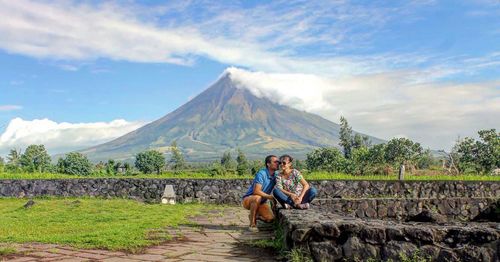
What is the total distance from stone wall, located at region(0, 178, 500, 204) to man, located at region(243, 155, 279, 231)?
22.6ft

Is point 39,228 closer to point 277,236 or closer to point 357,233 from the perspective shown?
→ point 277,236

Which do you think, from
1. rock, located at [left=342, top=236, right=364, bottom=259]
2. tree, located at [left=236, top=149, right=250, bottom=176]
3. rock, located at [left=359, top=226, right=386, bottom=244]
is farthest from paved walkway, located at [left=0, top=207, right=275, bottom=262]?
tree, located at [left=236, top=149, right=250, bottom=176]

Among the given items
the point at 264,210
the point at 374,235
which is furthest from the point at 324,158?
the point at 374,235

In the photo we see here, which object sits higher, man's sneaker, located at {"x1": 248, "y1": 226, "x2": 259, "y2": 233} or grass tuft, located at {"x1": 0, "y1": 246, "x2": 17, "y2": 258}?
man's sneaker, located at {"x1": 248, "y1": 226, "x2": 259, "y2": 233}

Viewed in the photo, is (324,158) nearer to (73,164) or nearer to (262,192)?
(73,164)

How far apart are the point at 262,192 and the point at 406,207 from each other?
16.9 ft

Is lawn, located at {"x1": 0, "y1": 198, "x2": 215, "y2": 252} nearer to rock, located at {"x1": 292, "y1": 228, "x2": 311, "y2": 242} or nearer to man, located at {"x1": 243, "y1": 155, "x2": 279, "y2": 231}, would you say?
man, located at {"x1": 243, "y1": 155, "x2": 279, "y2": 231}

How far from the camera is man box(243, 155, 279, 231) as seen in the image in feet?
27.7

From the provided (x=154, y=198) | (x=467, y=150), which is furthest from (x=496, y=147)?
(x=154, y=198)

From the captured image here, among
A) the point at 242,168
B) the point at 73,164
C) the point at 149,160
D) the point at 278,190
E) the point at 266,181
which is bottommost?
the point at 278,190

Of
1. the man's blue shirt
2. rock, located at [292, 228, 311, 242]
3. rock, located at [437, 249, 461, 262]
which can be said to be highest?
the man's blue shirt

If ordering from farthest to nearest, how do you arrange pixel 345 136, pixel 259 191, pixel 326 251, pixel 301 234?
pixel 345 136 < pixel 259 191 < pixel 301 234 < pixel 326 251

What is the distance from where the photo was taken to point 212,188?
17047 mm

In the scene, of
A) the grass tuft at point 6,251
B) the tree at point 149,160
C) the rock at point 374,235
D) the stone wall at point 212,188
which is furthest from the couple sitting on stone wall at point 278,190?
the tree at point 149,160
